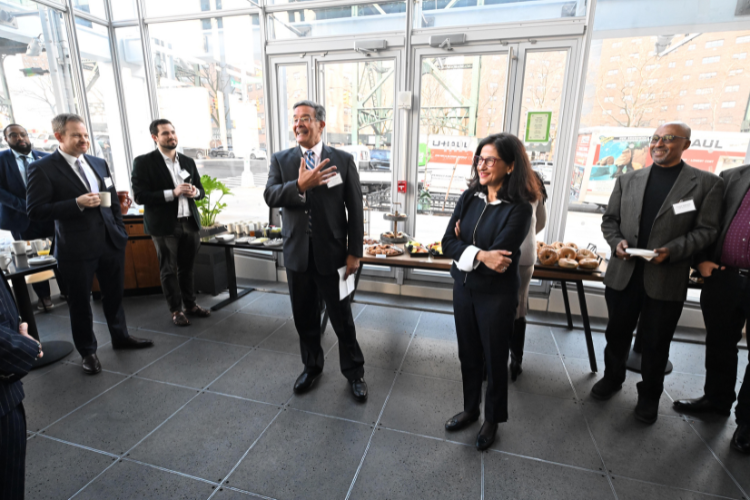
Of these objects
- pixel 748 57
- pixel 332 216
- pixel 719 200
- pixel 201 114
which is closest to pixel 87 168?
pixel 332 216

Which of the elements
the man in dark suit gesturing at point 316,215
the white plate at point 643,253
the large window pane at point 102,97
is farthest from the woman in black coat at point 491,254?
the large window pane at point 102,97

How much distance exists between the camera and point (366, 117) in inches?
173

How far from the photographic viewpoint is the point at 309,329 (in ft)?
8.55

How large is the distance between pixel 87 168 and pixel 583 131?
14.4 ft

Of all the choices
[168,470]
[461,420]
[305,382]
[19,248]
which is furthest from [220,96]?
[461,420]

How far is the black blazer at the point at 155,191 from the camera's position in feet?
10.9

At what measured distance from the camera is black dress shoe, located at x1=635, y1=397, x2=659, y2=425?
237 centimetres

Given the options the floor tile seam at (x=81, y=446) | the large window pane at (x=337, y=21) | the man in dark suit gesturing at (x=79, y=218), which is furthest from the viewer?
the large window pane at (x=337, y=21)

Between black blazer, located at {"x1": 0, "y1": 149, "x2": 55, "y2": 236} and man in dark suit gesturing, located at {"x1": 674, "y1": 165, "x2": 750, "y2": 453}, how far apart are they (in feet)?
17.8

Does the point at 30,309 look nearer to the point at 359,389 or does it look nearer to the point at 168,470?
the point at 168,470

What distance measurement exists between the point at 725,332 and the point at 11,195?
5.68m

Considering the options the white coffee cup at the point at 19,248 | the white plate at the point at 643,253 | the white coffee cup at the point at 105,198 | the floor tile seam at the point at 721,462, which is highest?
the white coffee cup at the point at 105,198

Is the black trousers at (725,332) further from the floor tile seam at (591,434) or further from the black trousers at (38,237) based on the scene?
the black trousers at (38,237)

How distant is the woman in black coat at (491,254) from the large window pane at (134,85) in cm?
495
